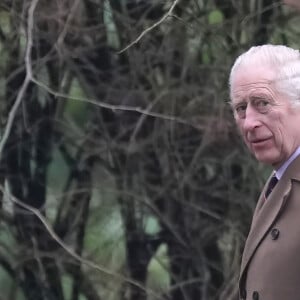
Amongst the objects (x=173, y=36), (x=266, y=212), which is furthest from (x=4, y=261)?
(x=266, y=212)

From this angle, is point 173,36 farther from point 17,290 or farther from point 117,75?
point 17,290

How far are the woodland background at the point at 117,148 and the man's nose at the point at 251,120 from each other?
2.94 m

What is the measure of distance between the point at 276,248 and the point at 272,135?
32 centimetres

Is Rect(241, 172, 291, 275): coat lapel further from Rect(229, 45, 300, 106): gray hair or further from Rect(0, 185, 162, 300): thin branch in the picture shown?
Rect(0, 185, 162, 300): thin branch

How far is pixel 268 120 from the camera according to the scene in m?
2.59

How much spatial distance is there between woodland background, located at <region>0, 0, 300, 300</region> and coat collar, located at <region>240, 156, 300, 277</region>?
2.86 m

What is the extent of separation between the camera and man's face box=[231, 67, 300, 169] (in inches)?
102

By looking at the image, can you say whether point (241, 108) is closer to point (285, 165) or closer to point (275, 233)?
point (285, 165)

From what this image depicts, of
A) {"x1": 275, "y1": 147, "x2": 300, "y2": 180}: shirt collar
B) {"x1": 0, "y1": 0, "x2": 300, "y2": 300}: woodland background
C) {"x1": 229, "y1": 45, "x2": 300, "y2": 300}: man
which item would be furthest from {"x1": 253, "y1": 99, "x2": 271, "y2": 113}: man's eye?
{"x1": 0, "y1": 0, "x2": 300, "y2": 300}: woodland background

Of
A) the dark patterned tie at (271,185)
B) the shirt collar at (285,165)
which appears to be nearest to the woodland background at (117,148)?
the dark patterned tie at (271,185)

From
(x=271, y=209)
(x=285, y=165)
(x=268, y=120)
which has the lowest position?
(x=271, y=209)

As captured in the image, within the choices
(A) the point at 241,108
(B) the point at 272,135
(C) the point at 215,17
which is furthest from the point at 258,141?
(C) the point at 215,17

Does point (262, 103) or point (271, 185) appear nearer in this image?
point (262, 103)

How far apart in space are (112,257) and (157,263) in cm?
28
